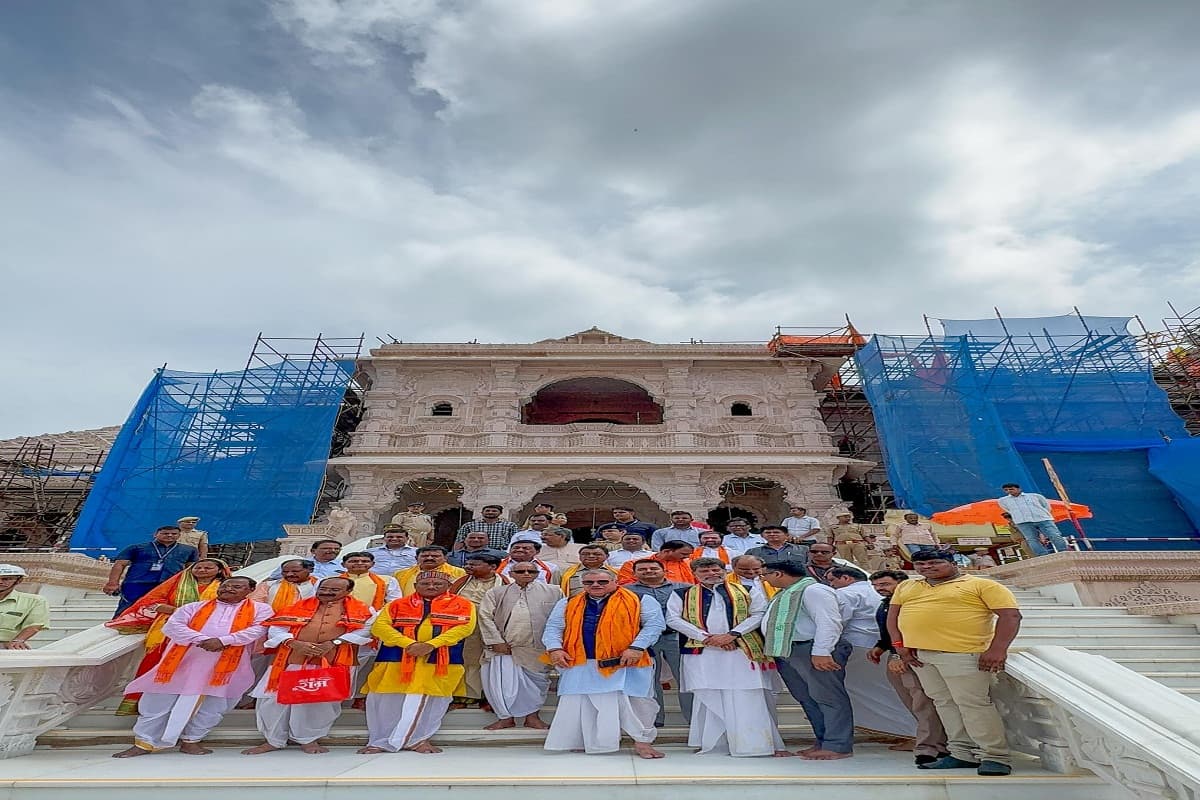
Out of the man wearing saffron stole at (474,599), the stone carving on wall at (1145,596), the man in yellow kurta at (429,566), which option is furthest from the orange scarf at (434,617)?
the stone carving on wall at (1145,596)

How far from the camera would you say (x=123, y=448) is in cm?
1379

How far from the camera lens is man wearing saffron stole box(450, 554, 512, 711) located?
4562mm

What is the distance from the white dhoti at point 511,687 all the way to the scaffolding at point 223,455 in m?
11.2

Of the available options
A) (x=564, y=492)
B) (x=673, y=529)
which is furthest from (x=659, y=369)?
(x=673, y=529)

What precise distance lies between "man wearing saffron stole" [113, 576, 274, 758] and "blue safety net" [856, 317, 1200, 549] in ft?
42.8

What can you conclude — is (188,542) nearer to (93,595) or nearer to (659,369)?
(93,595)

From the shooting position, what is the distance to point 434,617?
4270 millimetres

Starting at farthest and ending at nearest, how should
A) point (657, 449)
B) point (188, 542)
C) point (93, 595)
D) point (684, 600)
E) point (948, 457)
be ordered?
point (657, 449) < point (948, 457) < point (93, 595) < point (188, 542) < point (684, 600)

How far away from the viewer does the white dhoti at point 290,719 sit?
13.0 ft

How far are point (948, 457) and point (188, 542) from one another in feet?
47.4

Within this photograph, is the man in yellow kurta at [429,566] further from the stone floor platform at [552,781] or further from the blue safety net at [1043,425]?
the blue safety net at [1043,425]

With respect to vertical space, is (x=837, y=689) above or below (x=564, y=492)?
below

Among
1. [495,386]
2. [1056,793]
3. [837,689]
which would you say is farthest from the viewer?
[495,386]

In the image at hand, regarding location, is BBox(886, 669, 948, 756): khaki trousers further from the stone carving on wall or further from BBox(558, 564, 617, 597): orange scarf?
the stone carving on wall
